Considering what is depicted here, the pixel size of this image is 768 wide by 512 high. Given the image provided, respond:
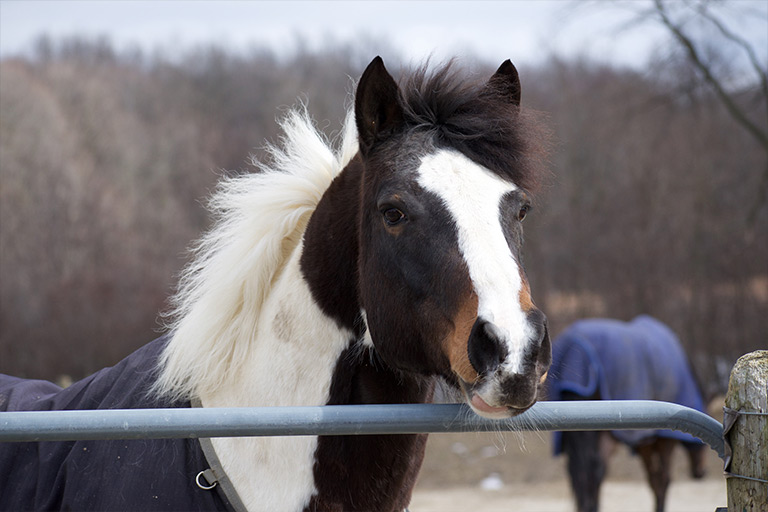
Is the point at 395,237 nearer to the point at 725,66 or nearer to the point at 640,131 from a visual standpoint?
the point at 725,66

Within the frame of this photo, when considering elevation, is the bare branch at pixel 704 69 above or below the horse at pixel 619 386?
above

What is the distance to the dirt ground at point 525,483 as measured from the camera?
829cm

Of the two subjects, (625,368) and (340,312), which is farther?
(625,368)

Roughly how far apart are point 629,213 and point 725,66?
5750 millimetres

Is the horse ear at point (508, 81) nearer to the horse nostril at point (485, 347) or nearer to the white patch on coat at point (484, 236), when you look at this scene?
the white patch on coat at point (484, 236)

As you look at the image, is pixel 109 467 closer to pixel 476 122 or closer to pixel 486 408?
pixel 486 408

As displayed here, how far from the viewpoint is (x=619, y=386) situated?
23.1ft

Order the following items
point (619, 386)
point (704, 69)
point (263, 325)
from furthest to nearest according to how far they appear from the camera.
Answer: point (704, 69) → point (619, 386) → point (263, 325)

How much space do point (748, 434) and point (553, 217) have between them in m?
15.0

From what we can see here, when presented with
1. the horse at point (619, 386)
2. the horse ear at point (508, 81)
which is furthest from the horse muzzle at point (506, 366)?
the horse at point (619, 386)

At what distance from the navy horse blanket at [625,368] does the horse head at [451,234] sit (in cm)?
491

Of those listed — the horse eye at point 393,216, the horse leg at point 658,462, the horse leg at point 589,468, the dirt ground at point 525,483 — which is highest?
the horse eye at point 393,216

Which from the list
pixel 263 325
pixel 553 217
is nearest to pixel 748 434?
pixel 263 325

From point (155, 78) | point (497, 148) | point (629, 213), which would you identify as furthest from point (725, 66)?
point (155, 78)
